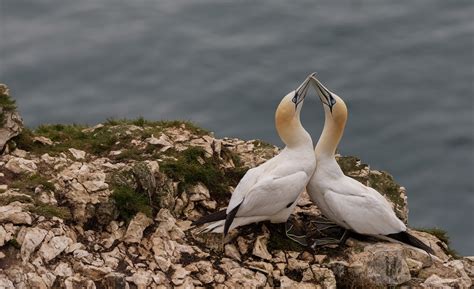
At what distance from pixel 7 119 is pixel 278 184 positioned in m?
4.74

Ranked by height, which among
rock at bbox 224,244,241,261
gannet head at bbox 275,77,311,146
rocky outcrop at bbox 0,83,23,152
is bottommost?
rock at bbox 224,244,241,261

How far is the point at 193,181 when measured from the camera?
17.9m

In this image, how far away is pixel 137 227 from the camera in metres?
16.8

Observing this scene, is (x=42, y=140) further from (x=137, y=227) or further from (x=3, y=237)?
(x=3, y=237)

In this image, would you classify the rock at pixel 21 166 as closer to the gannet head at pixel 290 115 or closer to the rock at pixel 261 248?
the rock at pixel 261 248

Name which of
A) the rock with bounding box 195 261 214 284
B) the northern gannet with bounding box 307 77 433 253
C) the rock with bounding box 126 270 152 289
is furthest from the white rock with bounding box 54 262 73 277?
the northern gannet with bounding box 307 77 433 253

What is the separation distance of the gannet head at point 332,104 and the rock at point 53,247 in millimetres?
4457

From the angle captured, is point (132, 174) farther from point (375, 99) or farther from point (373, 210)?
point (375, 99)

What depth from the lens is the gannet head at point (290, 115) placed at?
1719 cm

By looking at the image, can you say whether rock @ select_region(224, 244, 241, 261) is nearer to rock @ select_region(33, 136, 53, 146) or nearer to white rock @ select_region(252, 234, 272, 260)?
white rock @ select_region(252, 234, 272, 260)

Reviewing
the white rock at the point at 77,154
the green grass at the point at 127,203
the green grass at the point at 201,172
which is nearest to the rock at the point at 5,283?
the green grass at the point at 127,203

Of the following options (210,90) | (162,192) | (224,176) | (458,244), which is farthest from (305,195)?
(210,90)

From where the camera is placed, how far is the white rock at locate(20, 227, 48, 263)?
15.4 metres

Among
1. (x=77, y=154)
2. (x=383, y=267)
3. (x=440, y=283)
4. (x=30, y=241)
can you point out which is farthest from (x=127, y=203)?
(x=440, y=283)
